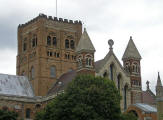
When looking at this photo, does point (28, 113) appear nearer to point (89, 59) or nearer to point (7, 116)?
point (89, 59)

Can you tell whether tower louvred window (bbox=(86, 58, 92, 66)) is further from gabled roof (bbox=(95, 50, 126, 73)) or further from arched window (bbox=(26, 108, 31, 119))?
arched window (bbox=(26, 108, 31, 119))

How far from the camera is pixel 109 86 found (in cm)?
8331

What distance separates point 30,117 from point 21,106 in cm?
315

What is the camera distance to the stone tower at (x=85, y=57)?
322ft

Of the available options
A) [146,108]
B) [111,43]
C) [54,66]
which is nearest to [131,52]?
[111,43]

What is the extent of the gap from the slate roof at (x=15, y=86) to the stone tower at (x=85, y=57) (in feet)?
60.4

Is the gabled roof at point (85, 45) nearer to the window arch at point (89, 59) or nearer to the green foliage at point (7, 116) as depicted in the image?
Result: the window arch at point (89, 59)

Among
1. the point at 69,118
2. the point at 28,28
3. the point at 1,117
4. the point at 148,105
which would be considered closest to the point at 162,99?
the point at 148,105

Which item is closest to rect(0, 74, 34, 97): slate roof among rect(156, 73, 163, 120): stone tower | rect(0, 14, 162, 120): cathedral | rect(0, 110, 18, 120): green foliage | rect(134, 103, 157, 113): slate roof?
rect(0, 14, 162, 120): cathedral

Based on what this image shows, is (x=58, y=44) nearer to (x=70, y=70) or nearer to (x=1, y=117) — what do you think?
(x=70, y=70)

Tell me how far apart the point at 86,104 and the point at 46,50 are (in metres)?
37.6

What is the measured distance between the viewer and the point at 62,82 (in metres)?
109

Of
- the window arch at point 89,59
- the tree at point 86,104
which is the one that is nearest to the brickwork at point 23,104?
the window arch at point 89,59

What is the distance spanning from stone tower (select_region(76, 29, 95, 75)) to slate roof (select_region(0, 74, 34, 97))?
18422mm
